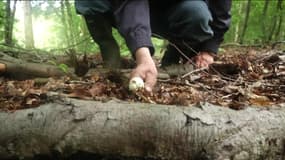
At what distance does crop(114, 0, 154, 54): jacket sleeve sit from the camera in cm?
175

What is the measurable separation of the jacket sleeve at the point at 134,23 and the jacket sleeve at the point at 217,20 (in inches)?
29.6

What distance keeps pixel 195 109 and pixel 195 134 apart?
0.10m

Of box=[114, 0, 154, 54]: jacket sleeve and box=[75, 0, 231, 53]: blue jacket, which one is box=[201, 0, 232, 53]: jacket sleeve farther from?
box=[114, 0, 154, 54]: jacket sleeve

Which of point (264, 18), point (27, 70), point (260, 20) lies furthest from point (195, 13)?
point (260, 20)

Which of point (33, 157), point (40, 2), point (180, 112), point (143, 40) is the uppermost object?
point (40, 2)

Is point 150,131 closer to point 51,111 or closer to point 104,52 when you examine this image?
point 51,111

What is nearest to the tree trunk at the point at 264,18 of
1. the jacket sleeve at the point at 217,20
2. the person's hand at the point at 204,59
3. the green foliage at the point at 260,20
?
the green foliage at the point at 260,20

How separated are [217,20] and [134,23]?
0.95m

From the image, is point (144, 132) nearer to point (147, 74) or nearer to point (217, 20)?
point (147, 74)

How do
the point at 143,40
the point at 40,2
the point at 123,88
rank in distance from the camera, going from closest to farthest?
the point at 123,88, the point at 143,40, the point at 40,2

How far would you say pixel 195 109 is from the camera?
1176mm

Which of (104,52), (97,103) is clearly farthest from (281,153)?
(104,52)

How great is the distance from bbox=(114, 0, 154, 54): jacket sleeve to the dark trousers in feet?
1.19

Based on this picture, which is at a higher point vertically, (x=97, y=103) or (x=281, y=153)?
(x=97, y=103)
